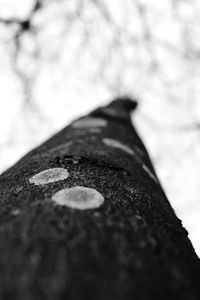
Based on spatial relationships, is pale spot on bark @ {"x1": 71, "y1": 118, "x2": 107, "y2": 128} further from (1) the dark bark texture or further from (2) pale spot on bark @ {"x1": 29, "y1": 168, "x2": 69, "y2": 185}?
(2) pale spot on bark @ {"x1": 29, "y1": 168, "x2": 69, "y2": 185}

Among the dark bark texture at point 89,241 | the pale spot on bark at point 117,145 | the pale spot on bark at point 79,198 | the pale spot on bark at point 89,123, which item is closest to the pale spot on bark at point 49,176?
the dark bark texture at point 89,241

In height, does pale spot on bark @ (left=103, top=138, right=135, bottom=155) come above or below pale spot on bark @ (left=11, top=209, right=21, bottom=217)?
above

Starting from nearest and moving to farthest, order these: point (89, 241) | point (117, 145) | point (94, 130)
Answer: point (89, 241) → point (117, 145) → point (94, 130)

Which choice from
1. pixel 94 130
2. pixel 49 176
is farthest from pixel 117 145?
pixel 49 176

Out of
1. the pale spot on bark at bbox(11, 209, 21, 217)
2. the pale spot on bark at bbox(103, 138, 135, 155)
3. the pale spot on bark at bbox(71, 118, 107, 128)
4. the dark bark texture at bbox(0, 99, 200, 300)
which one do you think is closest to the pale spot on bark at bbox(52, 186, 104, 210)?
the dark bark texture at bbox(0, 99, 200, 300)

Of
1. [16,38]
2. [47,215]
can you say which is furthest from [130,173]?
[16,38]

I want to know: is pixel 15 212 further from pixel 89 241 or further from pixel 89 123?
pixel 89 123
